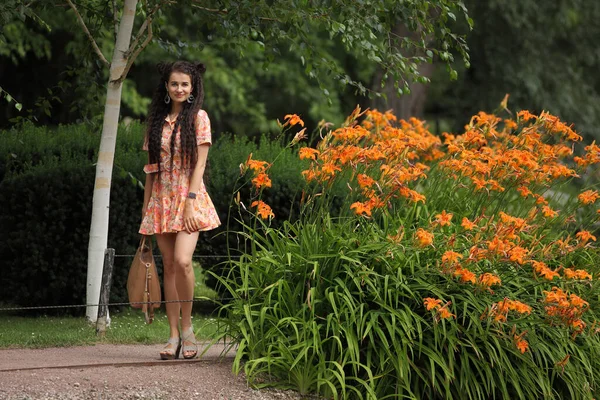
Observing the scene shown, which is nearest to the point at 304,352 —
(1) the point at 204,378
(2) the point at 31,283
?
(1) the point at 204,378

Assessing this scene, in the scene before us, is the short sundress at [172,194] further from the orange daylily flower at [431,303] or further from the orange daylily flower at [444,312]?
the orange daylily flower at [444,312]

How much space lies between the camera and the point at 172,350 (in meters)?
7.03

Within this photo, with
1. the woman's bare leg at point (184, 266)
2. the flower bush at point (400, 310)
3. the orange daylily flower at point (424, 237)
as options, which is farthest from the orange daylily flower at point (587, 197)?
the woman's bare leg at point (184, 266)

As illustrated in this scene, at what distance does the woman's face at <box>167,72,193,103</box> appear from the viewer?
7098mm

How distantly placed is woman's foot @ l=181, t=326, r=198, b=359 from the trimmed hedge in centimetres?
257

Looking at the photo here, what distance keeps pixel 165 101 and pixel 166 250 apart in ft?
3.30

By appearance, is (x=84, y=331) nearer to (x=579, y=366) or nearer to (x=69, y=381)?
(x=69, y=381)

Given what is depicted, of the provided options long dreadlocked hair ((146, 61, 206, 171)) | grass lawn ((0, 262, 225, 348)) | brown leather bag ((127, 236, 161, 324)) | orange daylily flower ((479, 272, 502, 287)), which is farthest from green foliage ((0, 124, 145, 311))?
orange daylily flower ((479, 272, 502, 287))

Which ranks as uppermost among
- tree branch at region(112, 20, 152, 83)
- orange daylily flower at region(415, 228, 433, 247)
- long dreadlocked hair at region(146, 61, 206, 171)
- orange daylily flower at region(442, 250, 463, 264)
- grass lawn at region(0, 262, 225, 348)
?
tree branch at region(112, 20, 152, 83)

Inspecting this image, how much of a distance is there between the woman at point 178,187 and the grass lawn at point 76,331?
60 centimetres

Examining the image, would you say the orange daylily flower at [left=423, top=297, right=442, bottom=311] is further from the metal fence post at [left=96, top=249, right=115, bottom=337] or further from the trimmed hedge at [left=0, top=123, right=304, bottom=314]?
the trimmed hedge at [left=0, top=123, right=304, bottom=314]

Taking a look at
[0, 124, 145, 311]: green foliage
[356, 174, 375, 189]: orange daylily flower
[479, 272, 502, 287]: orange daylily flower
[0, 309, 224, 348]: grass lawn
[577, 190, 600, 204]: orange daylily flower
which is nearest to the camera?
[479, 272, 502, 287]: orange daylily flower

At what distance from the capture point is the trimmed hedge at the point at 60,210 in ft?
32.4

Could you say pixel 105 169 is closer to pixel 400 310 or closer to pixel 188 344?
pixel 188 344
